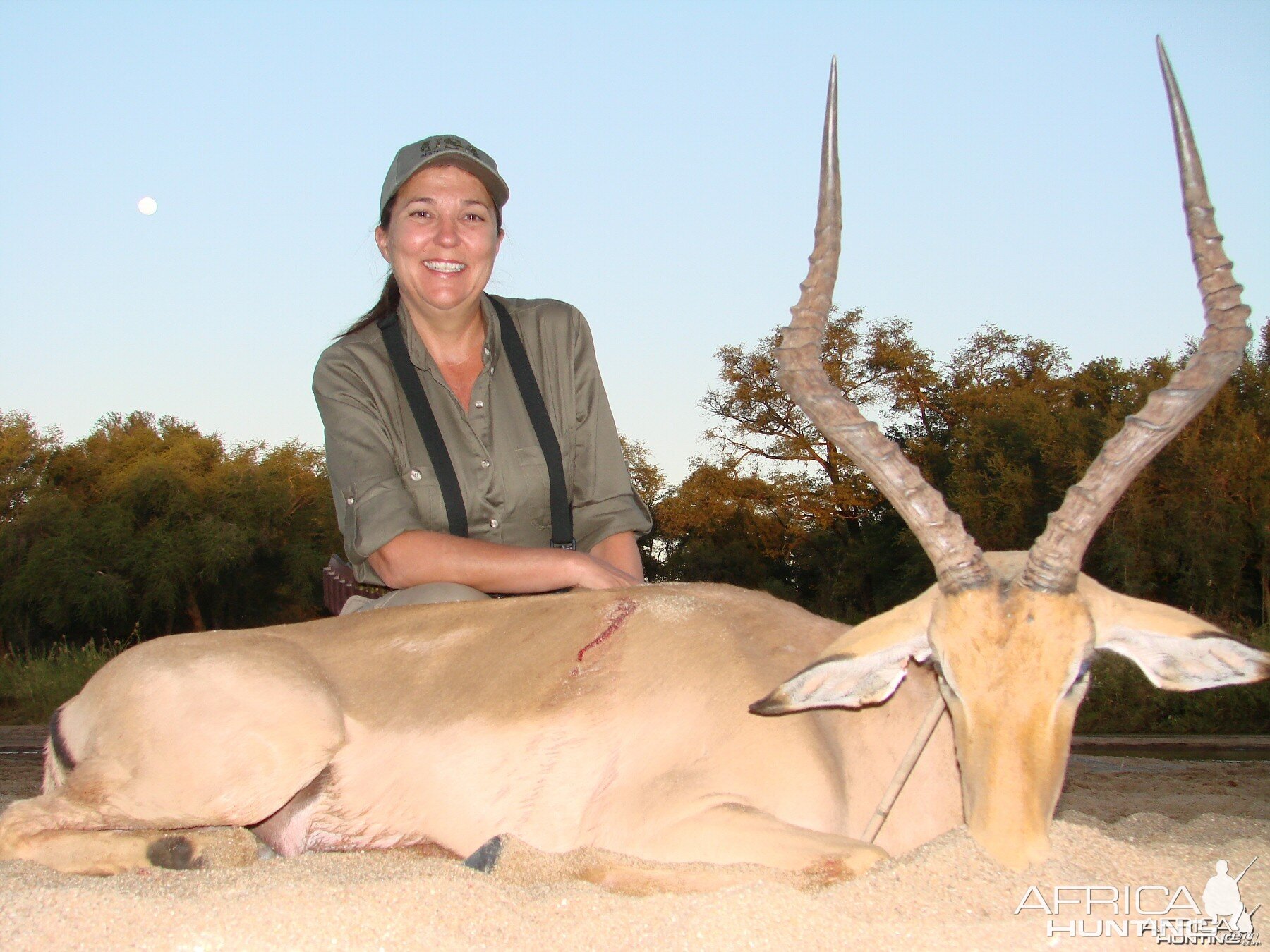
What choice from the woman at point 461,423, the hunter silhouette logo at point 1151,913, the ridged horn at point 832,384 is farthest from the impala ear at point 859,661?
the woman at point 461,423

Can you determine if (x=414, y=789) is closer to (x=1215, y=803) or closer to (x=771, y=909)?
(x=771, y=909)

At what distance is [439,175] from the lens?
5.50 metres

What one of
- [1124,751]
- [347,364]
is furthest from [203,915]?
[1124,751]

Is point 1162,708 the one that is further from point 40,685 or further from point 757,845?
point 40,685

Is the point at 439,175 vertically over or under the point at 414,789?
over

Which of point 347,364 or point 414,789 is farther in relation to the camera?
point 347,364

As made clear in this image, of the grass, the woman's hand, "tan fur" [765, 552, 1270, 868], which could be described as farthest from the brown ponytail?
the grass

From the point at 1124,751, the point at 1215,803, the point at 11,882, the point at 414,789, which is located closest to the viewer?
the point at 11,882

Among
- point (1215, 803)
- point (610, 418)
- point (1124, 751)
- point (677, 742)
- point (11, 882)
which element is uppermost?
point (610, 418)

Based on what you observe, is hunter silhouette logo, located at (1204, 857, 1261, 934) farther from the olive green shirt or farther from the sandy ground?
the olive green shirt

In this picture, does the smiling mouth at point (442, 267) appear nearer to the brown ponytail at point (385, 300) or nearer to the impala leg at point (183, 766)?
the brown ponytail at point (385, 300)

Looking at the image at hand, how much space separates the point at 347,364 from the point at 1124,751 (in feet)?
23.2

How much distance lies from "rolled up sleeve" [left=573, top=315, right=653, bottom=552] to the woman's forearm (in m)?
0.75

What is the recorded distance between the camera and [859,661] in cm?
339
